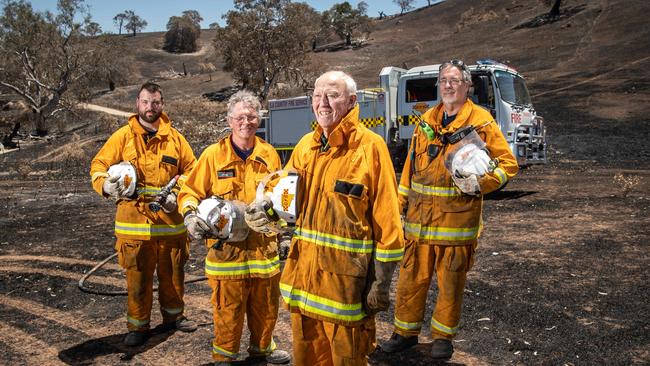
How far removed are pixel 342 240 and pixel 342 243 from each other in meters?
0.02

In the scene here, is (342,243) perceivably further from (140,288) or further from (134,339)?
(134,339)

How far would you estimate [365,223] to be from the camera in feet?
8.79

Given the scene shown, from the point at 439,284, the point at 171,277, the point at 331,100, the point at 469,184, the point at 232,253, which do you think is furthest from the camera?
the point at 171,277

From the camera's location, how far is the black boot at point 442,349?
3963mm

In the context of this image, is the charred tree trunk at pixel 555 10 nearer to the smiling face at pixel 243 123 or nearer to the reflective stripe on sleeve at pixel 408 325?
the reflective stripe on sleeve at pixel 408 325

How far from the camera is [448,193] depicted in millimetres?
3957

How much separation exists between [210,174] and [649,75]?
28.1 metres

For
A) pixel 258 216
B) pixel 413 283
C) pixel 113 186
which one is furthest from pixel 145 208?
pixel 413 283

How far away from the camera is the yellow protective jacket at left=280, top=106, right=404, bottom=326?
8.54ft

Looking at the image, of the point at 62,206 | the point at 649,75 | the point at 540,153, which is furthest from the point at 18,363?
the point at 649,75

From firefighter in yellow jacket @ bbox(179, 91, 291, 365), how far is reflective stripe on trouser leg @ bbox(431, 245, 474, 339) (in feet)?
4.20

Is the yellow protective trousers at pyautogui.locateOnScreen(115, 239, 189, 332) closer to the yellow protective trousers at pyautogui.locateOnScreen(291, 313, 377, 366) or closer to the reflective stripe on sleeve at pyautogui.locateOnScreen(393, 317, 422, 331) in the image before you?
the reflective stripe on sleeve at pyautogui.locateOnScreen(393, 317, 422, 331)

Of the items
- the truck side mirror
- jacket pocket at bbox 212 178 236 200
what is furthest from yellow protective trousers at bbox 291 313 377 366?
the truck side mirror

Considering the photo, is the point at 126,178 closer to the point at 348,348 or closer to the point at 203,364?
the point at 203,364
